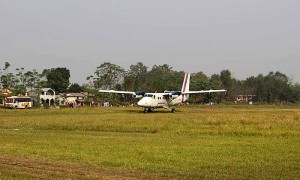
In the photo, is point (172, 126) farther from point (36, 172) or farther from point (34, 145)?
point (36, 172)

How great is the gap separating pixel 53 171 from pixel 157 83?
A: 94.8m

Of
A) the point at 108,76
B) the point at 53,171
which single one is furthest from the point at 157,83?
the point at 53,171

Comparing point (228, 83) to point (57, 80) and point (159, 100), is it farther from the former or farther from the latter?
point (159, 100)

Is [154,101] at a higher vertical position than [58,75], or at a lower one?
lower

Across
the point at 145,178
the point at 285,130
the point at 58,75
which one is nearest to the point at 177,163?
the point at 145,178

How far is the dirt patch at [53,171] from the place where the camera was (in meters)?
9.88

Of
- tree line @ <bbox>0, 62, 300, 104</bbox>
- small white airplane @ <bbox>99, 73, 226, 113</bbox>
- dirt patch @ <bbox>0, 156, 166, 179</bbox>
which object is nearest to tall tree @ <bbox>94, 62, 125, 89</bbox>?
tree line @ <bbox>0, 62, 300, 104</bbox>

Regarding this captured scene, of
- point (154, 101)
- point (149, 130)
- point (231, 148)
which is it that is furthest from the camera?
point (154, 101)

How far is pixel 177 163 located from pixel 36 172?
412 centimetres

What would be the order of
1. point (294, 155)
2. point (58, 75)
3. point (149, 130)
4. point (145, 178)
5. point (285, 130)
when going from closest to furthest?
1. point (145, 178)
2. point (294, 155)
3. point (285, 130)
4. point (149, 130)
5. point (58, 75)

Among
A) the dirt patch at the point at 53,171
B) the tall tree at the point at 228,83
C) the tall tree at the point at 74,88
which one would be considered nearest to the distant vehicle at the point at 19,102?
the dirt patch at the point at 53,171

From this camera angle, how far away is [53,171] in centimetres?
1052

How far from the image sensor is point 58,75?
5015 inches

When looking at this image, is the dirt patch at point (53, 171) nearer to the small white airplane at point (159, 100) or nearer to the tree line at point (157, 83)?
the small white airplane at point (159, 100)
